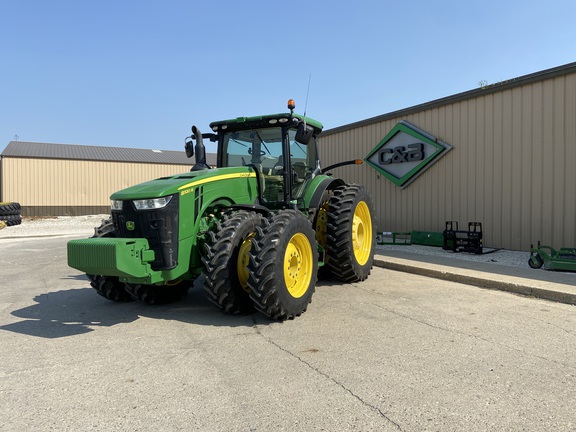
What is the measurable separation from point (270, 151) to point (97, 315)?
3118 mm

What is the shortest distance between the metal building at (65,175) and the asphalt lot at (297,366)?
26843 millimetres

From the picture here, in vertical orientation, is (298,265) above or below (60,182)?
below

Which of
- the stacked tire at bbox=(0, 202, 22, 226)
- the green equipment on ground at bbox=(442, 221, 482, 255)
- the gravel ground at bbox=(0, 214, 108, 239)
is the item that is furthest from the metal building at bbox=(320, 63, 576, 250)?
the stacked tire at bbox=(0, 202, 22, 226)

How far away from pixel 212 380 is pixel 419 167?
9.33 metres

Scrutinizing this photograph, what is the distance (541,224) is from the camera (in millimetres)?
8664

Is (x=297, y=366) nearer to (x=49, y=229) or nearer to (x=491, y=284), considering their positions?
(x=491, y=284)

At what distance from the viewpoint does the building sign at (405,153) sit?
11.0m

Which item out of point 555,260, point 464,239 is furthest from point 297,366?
point 464,239

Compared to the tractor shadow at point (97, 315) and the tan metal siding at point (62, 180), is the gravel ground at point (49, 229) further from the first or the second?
the tractor shadow at point (97, 315)

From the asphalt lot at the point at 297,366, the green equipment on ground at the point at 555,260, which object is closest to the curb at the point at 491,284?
the asphalt lot at the point at 297,366

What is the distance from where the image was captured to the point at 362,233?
7.36m

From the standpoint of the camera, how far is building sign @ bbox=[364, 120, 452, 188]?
1096 cm

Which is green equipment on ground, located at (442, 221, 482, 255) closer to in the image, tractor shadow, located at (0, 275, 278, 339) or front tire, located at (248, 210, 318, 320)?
front tire, located at (248, 210, 318, 320)

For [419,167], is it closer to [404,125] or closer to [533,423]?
[404,125]
